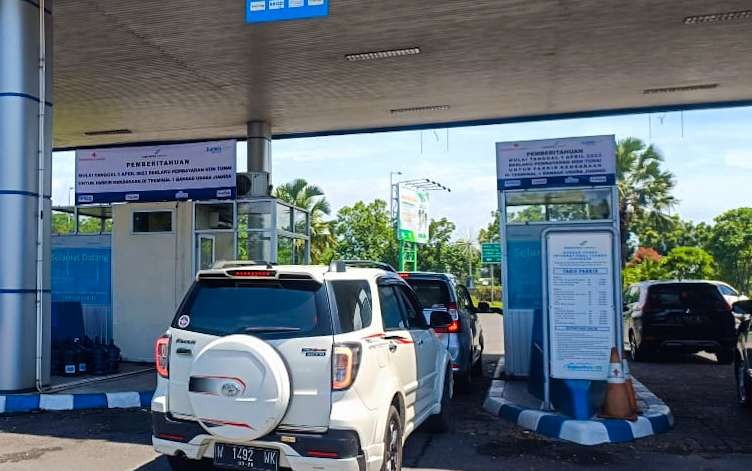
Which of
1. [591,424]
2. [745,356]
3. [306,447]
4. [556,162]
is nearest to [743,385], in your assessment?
[745,356]

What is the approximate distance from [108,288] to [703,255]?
2843 cm

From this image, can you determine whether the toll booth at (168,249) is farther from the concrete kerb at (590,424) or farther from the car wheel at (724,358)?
the car wheel at (724,358)

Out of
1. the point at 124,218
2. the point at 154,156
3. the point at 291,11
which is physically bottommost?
the point at 124,218

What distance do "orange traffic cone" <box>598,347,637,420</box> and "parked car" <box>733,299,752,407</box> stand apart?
6.34 ft

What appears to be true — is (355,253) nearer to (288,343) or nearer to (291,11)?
(291,11)

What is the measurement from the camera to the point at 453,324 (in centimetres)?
931

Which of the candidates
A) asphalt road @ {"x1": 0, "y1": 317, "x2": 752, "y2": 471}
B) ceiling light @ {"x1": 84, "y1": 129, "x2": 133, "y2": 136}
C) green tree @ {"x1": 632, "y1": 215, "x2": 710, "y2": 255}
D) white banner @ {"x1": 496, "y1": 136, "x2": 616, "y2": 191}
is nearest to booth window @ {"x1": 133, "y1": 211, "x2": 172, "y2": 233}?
asphalt road @ {"x1": 0, "y1": 317, "x2": 752, "y2": 471}

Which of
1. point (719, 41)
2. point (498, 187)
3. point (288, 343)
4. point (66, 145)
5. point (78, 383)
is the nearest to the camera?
point (288, 343)

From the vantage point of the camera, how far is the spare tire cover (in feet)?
14.9

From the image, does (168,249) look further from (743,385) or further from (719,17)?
(719,17)

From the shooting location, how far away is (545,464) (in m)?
6.18

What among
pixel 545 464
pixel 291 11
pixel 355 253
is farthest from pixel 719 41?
pixel 355 253

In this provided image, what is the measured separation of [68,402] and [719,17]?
1117cm

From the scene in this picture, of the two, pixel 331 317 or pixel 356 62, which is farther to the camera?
pixel 356 62
